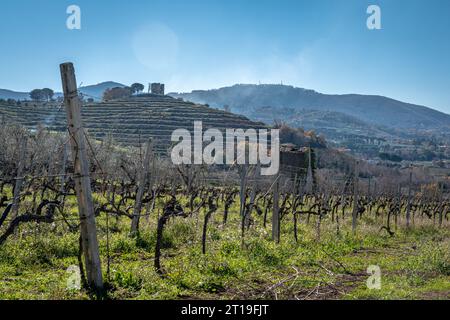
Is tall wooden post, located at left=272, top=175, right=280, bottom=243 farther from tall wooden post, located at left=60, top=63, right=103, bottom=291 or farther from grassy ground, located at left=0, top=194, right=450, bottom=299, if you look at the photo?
tall wooden post, located at left=60, top=63, right=103, bottom=291

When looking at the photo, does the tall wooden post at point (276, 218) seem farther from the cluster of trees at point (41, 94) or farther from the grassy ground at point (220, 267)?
the cluster of trees at point (41, 94)

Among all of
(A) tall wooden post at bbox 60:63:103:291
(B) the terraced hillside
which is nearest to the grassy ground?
(A) tall wooden post at bbox 60:63:103:291

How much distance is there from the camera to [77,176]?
18.6 ft

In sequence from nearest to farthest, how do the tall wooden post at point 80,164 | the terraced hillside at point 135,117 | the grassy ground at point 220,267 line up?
the tall wooden post at point 80,164, the grassy ground at point 220,267, the terraced hillside at point 135,117

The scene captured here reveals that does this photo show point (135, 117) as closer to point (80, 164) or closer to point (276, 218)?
point (276, 218)

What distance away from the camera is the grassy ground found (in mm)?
6328

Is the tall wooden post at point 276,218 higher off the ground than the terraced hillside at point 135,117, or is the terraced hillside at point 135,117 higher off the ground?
the terraced hillside at point 135,117

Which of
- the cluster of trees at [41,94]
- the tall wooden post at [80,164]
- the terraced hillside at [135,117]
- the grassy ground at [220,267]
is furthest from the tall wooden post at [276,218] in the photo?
the cluster of trees at [41,94]

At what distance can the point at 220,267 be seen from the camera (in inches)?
297

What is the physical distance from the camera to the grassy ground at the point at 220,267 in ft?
20.8

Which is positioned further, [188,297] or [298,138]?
[298,138]

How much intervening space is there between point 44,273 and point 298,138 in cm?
8482
